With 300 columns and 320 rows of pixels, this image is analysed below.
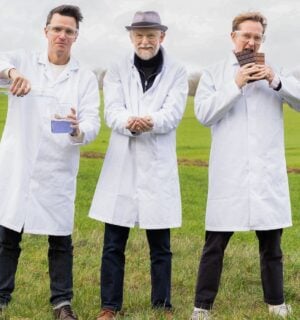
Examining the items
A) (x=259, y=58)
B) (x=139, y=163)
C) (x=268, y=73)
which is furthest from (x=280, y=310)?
(x=259, y=58)

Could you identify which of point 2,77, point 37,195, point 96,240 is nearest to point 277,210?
point 37,195

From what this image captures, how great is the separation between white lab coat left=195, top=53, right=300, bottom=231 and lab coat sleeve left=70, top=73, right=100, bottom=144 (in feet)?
2.92

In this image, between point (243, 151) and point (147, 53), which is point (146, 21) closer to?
point (147, 53)

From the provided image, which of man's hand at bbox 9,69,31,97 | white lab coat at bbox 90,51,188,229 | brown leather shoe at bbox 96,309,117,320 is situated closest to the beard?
white lab coat at bbox 90,51,188,229

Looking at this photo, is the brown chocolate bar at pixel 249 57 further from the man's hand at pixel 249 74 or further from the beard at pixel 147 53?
the beard at pixel 147 53

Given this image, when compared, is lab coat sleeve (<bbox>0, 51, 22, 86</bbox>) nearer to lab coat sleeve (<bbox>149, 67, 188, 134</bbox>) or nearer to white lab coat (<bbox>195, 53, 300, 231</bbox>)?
lab coat sleeve (<bbox>149, 67, 188, 134</bbox>)

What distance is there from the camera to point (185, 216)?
695 inches

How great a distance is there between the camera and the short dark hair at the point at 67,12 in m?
6.45

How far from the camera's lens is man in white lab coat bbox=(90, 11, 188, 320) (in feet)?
21.2

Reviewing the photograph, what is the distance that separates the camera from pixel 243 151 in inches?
253

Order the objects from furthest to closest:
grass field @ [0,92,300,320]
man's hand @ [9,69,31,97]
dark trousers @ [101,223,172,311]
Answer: grass field @ [0,92,300,320] → dark trousers @ [101,223,172,311] → man's hand @ [9,69,31,97]

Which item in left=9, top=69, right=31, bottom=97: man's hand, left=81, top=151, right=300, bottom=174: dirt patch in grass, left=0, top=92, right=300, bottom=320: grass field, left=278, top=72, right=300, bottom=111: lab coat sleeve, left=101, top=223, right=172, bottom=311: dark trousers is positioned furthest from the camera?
left=81, top=151, right=300, bottom=174: dirt patch in grass

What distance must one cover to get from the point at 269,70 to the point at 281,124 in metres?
0.58

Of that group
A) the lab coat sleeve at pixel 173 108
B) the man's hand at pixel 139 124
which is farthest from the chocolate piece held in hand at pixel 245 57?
the man's hand at pixel 139 124
